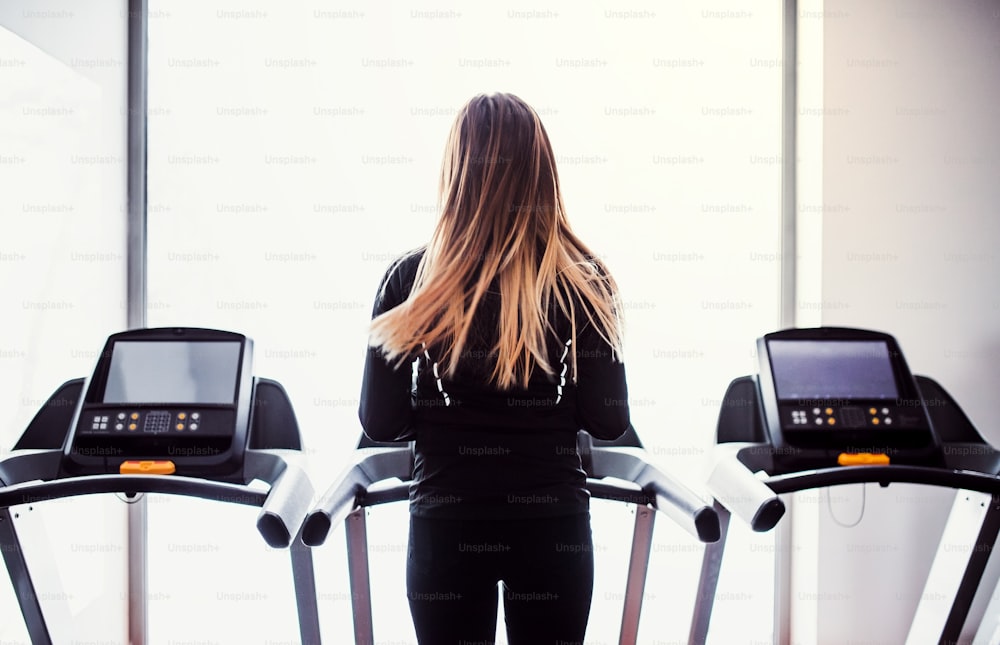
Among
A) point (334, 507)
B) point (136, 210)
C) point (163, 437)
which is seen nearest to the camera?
point (334, 507)

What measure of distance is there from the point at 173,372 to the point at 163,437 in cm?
19

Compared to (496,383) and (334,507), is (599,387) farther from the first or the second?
(334,507)

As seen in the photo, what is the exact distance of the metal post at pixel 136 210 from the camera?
2.40 m

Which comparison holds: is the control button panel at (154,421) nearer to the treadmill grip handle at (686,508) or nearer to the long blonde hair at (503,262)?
the long blonde hair at (503,262)

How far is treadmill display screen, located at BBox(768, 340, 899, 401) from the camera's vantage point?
1.82m

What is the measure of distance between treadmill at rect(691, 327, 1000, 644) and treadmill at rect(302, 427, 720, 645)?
0.57 feet

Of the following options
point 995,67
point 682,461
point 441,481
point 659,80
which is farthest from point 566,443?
point 995,67

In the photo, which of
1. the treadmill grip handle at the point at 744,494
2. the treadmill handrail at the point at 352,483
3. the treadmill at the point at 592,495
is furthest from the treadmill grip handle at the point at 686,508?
the treadmill handrail at the point at 352,483

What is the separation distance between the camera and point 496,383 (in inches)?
43.9

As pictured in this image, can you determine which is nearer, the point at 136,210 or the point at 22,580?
the point at 22,580

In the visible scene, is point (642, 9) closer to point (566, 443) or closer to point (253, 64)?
point (253, 64)

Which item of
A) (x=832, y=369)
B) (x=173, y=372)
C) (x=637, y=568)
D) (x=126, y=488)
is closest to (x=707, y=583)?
(x=637, y=568)

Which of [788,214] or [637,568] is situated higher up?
[788,214]

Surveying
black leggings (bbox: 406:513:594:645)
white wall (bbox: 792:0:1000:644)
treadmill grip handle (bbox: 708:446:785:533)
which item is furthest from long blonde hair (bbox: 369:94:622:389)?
white wall (bbox: 792:0:1000:644)
